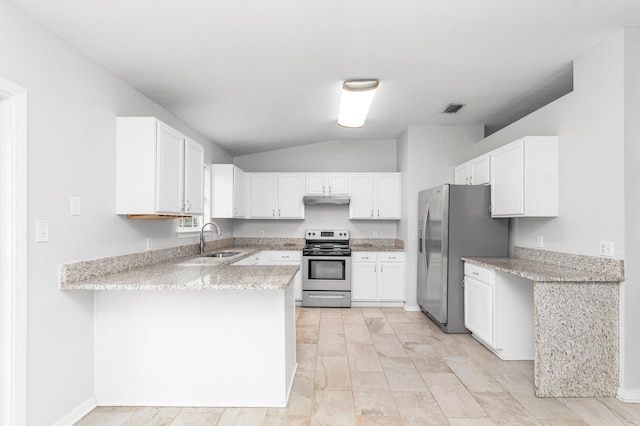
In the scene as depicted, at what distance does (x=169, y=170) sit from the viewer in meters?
3.04

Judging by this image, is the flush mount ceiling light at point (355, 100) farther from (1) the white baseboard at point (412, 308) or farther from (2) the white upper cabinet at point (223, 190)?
(1) the white baseboard at point (412, 308)

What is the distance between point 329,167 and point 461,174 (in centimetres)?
212

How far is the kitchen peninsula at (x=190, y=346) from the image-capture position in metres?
2.55

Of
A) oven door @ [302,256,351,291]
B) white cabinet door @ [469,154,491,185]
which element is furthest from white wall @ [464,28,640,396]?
oven door @ [302,256,351,291]

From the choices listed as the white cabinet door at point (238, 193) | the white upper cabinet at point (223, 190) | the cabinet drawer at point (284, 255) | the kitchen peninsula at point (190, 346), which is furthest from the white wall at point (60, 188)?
the cabinet drawer at point (284, 255)

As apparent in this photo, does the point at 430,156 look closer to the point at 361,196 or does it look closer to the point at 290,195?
the point at 361,196

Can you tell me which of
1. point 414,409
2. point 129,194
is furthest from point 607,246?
point 129,194

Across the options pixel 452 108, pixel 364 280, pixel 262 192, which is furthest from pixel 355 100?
pixel 364 280

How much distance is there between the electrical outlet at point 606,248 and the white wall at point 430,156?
256 centimetres

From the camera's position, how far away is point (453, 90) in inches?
149

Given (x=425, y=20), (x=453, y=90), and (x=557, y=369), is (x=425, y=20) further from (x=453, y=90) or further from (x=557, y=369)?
(x=557, y=369)

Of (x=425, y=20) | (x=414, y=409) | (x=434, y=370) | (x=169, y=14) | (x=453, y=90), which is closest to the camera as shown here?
(x=169, y=14)

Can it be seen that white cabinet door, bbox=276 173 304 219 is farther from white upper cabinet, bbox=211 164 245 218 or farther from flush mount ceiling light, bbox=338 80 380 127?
flush mount ceiling light, bbox=338 80 380 127

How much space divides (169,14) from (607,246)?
3.24m
